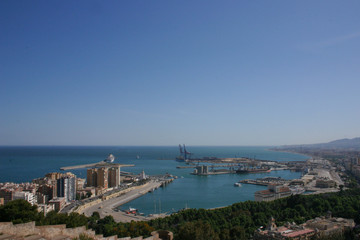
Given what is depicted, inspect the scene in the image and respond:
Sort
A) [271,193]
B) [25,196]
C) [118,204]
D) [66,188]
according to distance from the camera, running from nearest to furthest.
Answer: [25,196]
[118,204]
[66,188]
[271,193]

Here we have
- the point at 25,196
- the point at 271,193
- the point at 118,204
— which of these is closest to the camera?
the point at 25,196

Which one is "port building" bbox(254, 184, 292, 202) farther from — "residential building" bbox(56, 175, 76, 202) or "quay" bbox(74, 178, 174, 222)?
"residential building" bbox(56, 175, 76, 202)

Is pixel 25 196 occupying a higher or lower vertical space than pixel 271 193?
higher

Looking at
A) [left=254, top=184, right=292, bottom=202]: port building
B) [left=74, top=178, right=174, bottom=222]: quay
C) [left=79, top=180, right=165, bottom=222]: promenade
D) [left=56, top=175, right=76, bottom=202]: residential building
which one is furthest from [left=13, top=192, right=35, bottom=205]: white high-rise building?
[left=254, top=184, right=292, bottom=202]: port building

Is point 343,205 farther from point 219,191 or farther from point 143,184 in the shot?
point 143,184

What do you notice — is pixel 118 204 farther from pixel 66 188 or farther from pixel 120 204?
pixel 66 188

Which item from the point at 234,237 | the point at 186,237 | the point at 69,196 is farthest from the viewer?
the point at 69,196

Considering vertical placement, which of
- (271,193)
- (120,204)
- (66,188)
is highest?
(66,188)

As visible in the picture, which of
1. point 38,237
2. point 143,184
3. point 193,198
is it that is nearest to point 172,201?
point 193,198

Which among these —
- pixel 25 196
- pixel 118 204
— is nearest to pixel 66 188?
pixel 25 196
